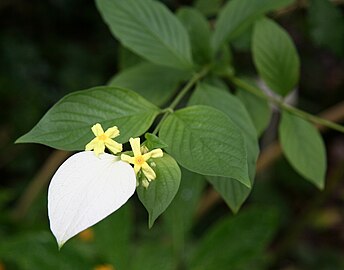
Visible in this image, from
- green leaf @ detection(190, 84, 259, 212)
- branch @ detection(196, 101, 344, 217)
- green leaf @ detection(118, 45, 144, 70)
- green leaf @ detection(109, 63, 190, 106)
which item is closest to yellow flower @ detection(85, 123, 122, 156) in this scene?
green leaf @ detection(190, 84, 259, 212)

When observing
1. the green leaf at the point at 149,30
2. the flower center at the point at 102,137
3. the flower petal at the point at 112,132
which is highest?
the flower center at the point at 102,137

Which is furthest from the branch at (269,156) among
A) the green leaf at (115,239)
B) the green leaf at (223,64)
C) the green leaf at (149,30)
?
the green leaf at (149,30)

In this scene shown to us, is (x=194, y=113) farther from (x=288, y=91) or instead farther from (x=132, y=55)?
(x=132, y=55)

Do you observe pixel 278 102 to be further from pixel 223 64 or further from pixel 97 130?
pixel 97 130

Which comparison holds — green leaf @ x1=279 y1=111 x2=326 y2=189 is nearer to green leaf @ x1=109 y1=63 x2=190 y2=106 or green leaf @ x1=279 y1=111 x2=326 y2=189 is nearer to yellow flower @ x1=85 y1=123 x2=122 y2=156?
green leaf @ x1=109 y1=63 x2=190 y2=106

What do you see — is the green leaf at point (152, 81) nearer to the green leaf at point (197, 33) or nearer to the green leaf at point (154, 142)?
the green leaf at point (197, 33)

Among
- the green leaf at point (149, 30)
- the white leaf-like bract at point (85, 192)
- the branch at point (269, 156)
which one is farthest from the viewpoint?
the branch at point (269, 156)

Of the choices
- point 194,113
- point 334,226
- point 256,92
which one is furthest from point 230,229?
point 334,226
